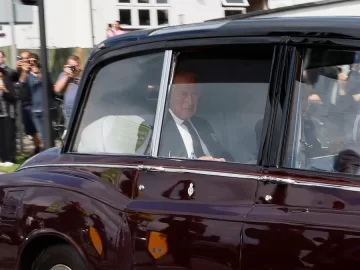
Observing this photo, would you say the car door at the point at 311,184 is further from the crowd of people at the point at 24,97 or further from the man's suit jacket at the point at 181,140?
the crowd of people at the point at 24,97

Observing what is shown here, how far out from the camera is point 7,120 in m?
13.1

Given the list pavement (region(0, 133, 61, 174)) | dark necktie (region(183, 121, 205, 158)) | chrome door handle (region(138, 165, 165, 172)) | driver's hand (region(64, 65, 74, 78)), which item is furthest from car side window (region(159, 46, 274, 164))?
pavement (region(0, 133, 61, 174))

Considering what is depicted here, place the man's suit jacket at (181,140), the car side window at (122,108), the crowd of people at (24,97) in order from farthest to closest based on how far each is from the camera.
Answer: the crowd of people at (24,97), the car side window at (122,108), the man's suit jacket at (181,140)

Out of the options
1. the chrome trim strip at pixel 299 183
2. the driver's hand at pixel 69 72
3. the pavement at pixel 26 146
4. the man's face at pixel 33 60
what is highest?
the man's face at pixel 33 60

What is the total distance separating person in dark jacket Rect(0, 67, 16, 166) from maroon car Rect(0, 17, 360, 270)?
7877mm

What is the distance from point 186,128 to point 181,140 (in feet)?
0.25

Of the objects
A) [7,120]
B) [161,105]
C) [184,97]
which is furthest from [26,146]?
[184,97]

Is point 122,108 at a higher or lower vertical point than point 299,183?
higher

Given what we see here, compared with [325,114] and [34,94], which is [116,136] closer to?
[325,114]

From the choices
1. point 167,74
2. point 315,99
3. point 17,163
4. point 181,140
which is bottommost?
point 17,163

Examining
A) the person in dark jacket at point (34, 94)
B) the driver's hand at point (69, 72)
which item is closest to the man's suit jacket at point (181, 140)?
the driver's hand at point (69, 72)

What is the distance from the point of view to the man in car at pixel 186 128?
14.3ft

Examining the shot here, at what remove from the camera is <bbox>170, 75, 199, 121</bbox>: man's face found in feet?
14.5

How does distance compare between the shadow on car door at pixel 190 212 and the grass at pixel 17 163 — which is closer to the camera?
the shadow on car door at pixel 190 212
